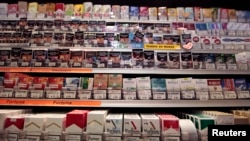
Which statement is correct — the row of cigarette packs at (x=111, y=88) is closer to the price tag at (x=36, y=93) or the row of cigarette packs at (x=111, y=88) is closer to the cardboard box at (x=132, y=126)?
the price tag at (x=36, y=93)

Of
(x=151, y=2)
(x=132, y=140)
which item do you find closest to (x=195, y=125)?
(x=132, y=140)

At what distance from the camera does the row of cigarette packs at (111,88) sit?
1.88 meters

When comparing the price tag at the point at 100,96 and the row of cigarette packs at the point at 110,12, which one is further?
the row of cigarette packs at the point at 110,12

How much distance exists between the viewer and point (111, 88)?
6.20ft

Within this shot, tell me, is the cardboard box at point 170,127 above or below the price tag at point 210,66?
below

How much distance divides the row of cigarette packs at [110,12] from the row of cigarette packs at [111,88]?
747mm

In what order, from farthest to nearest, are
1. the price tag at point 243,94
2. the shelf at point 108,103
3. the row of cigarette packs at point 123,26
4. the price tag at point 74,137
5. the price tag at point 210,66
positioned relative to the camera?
1. the row of cigarette packs at point 123,26
2. the price tag at point 210,66
3. the price tag at point 243,94
4. the shelf at point 108,103
5. the price tag at point 74,137

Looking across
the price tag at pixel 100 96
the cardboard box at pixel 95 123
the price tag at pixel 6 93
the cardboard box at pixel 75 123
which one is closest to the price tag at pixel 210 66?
the price tag at pixel 100 96

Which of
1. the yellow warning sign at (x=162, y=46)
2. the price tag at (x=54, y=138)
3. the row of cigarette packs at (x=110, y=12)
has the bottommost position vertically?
the price tag at (x=54, y=138)

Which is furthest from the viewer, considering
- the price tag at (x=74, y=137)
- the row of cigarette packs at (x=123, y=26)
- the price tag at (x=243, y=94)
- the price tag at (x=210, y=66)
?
the row of cigarette packs at (x=123, y=26)

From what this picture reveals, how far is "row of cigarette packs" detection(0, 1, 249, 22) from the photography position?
2.31 m

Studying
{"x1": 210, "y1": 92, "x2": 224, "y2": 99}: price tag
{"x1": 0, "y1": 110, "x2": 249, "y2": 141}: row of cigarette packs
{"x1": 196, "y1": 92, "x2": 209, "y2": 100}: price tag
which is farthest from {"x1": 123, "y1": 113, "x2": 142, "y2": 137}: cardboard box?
{"x1": 210, "y1": 92, "x2": 224, "y2": 99}: price tag

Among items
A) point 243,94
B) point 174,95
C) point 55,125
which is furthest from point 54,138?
point 243,94

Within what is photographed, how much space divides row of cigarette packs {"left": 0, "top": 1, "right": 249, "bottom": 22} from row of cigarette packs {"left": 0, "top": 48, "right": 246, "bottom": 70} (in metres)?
0.47
